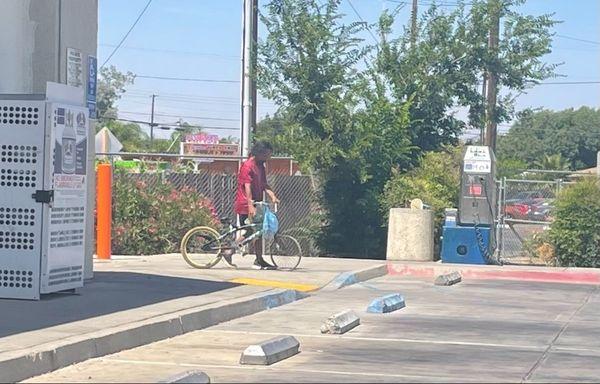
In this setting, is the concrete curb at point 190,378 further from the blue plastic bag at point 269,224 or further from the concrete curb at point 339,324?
the blue plastic bag at point 269,224

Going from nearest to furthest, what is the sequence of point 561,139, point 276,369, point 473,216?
point 276,369
point 473,216
point 561,139

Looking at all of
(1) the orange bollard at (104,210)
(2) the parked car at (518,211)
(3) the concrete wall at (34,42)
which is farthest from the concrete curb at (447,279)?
(2) the parked car at (518,211)

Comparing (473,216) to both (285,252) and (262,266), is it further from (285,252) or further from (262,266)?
(262,266)

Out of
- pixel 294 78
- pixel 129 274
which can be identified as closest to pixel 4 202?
pixel 129 274

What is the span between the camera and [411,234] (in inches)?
745

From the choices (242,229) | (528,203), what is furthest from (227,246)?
(528,203)

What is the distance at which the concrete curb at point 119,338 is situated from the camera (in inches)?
311

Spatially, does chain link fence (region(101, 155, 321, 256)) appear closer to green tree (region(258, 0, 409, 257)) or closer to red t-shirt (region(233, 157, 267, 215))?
green tree (region(258, 0, 409, 257))

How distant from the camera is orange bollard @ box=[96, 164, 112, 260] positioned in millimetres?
16453

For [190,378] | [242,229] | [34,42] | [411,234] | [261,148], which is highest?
[34,42]

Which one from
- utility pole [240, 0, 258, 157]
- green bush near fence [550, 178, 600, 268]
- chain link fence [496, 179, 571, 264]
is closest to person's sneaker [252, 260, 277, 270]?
utility pole [240, 0, 258, 157]

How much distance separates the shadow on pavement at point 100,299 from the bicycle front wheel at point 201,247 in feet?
5.46

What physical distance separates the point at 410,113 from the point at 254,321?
1098 centimetres

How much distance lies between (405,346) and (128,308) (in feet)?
10.0
